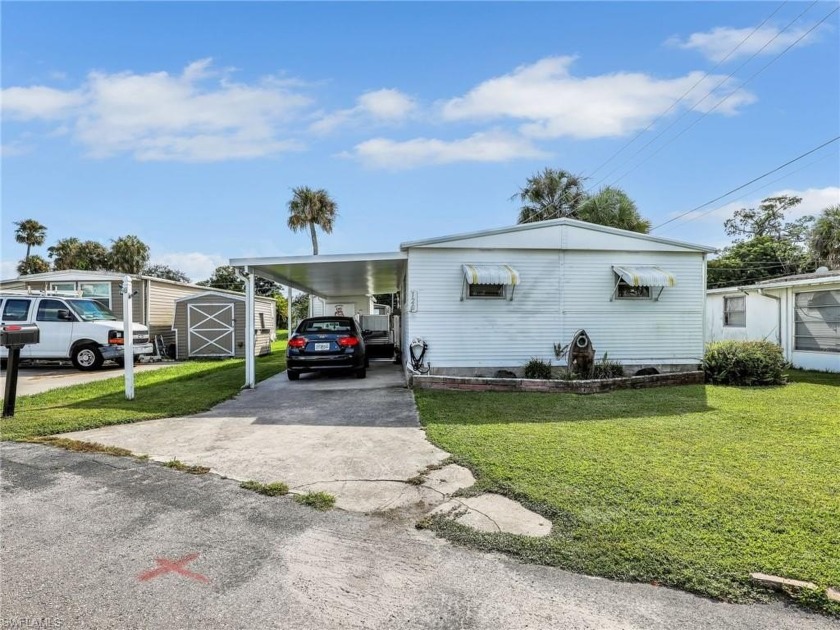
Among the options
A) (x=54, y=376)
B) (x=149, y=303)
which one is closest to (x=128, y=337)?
(x=54, y=376)

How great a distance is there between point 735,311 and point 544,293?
8967 mm

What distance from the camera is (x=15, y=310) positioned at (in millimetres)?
11531

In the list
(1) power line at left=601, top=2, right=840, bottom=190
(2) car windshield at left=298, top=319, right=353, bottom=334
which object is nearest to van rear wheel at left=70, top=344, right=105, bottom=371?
(2) car windshield at left=298, top=319, right=353, bottom=334

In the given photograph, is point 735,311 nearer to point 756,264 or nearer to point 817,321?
point 817,321

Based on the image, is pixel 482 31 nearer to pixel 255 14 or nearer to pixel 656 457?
pixel 255 14

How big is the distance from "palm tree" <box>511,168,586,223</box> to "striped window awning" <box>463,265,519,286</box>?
1314cm

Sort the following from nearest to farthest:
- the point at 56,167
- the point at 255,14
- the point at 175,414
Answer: the point at 175,414
the point at 255,14
the point at 56,167

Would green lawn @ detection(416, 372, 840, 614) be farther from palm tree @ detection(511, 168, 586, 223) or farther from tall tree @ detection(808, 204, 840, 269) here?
tall tree @ detection(808, 204, 840, 269)

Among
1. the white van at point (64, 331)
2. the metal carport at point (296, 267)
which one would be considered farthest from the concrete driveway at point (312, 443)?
the white van at point (64, 331)

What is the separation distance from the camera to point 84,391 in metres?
8.38

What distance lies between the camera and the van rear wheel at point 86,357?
463 inches

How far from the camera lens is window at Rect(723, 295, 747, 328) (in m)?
14.4

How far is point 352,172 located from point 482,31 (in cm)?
662

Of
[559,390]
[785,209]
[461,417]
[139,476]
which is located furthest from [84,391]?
[785,209]
